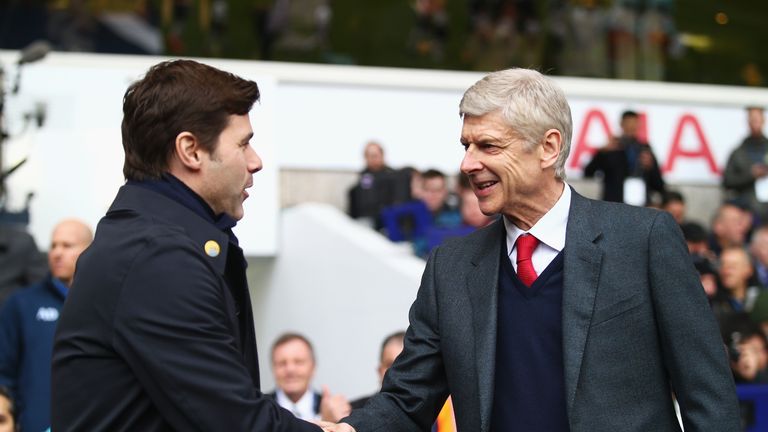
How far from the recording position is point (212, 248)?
120 inches

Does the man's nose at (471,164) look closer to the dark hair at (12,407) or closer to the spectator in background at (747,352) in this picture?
the dark hair at (12,407)

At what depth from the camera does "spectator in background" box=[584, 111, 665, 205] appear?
12633 mm

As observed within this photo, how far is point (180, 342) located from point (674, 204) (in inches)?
386

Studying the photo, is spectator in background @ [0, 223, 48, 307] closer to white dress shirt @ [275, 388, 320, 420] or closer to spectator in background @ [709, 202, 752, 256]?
white dress shirt @ [275, 388, 320, 420]

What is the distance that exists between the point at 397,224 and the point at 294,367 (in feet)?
15.6

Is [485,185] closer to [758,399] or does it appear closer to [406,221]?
[758,399]

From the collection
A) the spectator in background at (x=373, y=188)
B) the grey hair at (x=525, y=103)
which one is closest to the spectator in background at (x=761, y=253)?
the spectator in background at (x=373, y=188)

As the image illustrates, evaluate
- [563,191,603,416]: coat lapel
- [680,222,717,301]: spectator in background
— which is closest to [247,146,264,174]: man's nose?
[563,191,603,416]: coat lapel

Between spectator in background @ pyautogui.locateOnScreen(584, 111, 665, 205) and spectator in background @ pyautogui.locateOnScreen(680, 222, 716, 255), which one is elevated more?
spectator in background @ pyautogui.locateOnScreen(584, 111, 665, 205)

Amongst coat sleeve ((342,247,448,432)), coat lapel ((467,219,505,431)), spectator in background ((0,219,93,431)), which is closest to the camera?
coat lapel ((467,219,505,431))

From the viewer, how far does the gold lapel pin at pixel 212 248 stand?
305 cm

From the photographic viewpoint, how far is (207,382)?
2922mm

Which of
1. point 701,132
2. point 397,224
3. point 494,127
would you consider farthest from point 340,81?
point 494,127

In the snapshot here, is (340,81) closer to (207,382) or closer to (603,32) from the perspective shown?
(603,32)
